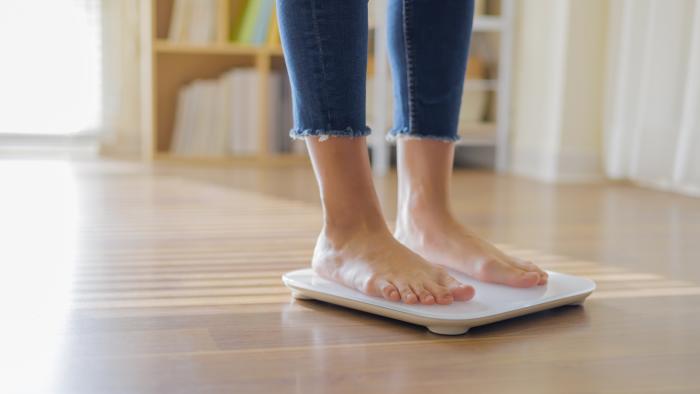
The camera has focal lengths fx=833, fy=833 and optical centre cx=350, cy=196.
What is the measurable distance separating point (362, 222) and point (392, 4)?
27 cm

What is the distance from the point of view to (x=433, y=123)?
99 cm

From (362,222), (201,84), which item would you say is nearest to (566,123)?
(201,84)

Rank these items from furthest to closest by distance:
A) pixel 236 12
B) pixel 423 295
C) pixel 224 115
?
pixel 236 12
pixel 224 115
pixel 423 295

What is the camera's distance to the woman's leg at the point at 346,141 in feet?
2.82

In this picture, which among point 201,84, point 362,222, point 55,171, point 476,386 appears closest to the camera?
point 476,386

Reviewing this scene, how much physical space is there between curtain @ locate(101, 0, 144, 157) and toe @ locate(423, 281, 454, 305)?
2.52 m

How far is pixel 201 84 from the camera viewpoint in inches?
118

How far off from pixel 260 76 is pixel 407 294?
86.0 inches

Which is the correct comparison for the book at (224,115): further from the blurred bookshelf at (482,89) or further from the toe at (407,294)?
the toe at (407,294)

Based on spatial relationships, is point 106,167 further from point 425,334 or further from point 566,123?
point 425,334

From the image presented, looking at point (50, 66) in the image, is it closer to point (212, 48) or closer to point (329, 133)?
point (212, 48)

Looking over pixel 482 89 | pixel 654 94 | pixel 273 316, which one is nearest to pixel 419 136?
pixel 273 316

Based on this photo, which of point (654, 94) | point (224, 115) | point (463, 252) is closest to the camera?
point (463, 252)

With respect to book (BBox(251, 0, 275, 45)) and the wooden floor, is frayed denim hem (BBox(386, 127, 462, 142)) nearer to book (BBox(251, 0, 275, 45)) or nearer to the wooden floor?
the wooden floor
